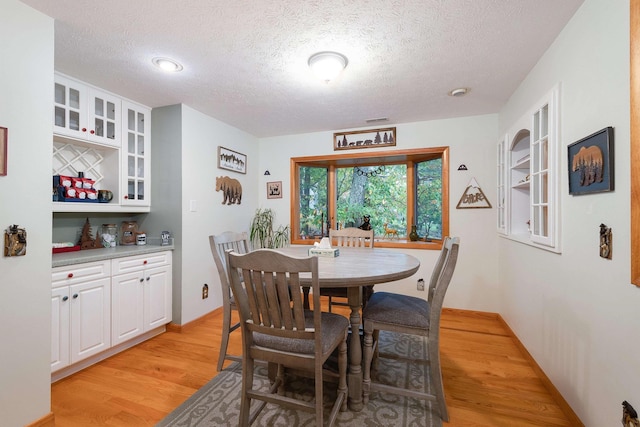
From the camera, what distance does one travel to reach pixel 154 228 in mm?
2996

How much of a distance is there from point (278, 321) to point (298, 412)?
77 cm

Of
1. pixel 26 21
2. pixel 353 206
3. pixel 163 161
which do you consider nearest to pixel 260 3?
pixel 26 21

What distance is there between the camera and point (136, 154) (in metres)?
2.87

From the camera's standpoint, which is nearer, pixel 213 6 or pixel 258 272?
pixel 258 272

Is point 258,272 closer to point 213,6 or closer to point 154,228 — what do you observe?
point 213,6

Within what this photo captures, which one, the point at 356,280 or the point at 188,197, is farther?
the point at 188,197

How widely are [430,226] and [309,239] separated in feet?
5.53

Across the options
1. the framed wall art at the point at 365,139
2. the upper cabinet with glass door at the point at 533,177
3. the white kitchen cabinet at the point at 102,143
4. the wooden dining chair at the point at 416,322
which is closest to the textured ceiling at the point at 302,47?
the white kitchen cabinet at the point at 102,143

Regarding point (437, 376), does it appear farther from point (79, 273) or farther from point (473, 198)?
point (79, 273)

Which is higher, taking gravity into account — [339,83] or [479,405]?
[339,83]

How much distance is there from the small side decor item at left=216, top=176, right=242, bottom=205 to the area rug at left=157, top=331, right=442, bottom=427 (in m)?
2.00

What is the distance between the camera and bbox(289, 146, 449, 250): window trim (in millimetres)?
3408

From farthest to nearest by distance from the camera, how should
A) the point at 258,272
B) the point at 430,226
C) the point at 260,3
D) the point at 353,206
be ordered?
1. the point at 353,206
2. the point at 430,226
3. the point at 260,3
4. the point at 258,272

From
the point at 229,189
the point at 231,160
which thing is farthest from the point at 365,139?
the point at 229,189
